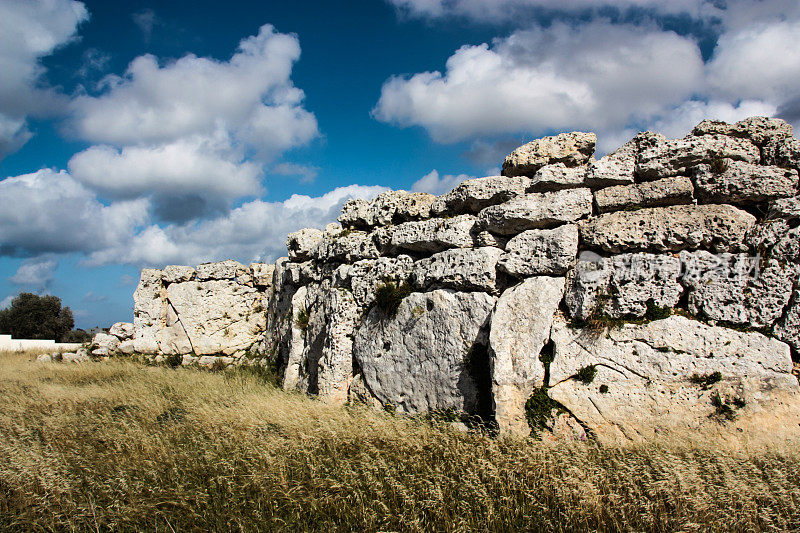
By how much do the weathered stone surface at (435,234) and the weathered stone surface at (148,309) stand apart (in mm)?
10083

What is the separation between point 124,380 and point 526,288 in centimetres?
1049

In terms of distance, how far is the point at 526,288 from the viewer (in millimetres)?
7898

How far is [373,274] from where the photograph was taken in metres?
9.96

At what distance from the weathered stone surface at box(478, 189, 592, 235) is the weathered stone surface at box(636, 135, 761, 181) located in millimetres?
1133

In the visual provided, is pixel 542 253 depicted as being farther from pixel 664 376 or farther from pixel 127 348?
pixel 127 348

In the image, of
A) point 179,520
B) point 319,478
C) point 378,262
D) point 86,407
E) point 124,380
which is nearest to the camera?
point 179,520

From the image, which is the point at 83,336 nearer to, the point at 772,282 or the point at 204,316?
the point at 204,316

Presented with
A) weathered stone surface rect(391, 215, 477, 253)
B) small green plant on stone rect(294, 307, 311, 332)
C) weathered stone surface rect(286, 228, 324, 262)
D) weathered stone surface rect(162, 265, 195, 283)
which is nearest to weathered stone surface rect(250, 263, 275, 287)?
weathered stone surface rect(162, 265, 195, 283)

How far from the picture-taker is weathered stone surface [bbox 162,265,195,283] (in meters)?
15.7

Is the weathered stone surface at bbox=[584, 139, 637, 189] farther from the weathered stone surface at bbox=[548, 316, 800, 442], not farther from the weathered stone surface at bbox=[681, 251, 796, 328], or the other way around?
the weathered stone surface at bbox=[548, 316, 800, 442]

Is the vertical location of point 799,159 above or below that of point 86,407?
above

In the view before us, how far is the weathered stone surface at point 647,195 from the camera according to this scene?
7.86 m

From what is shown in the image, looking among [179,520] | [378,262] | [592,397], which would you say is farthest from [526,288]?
[179,520]

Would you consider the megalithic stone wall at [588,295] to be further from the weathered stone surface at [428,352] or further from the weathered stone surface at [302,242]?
the weathered stone surface at [302,242]
